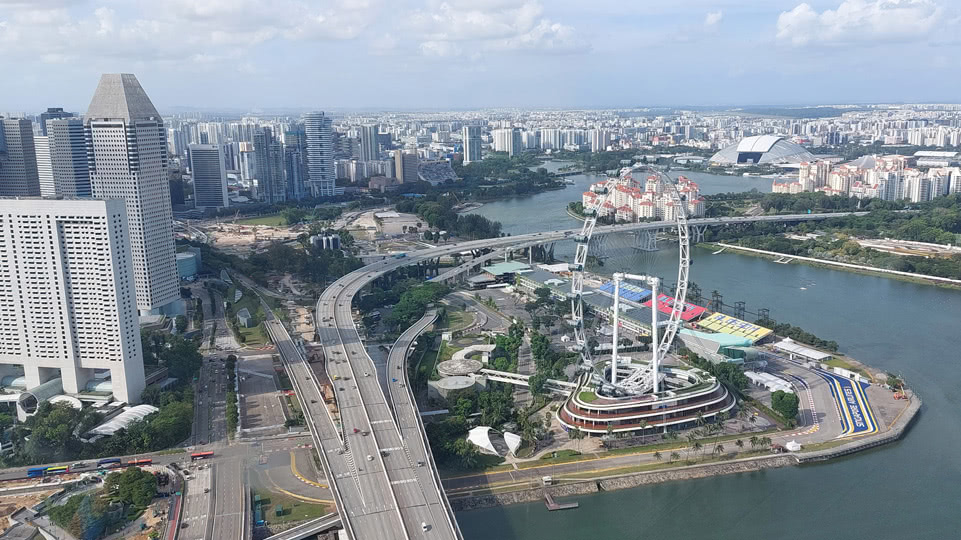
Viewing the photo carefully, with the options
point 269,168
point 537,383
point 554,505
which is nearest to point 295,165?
point 269,168

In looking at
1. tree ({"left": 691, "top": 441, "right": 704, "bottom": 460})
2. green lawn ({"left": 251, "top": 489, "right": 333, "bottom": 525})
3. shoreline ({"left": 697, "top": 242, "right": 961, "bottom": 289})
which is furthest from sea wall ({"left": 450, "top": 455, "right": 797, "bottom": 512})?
shoreline ({"left": 697, "top": 242, "right": 961, "bottom": 289})

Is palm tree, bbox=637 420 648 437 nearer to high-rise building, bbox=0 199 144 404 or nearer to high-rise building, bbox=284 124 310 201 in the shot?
high-rise building, bbox=0 199 144 404

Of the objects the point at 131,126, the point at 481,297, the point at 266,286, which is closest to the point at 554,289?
the point at 481,297

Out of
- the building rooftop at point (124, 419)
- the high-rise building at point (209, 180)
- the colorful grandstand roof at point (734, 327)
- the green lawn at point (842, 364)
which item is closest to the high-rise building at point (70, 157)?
the building rooftop at point (124, 419)

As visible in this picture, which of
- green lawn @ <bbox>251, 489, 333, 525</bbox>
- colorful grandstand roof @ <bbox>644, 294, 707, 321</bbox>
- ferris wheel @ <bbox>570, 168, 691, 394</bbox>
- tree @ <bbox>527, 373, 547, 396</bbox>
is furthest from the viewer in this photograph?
colorful grandstand roof @ <bbox>644, 294, 707, 321</bbox>

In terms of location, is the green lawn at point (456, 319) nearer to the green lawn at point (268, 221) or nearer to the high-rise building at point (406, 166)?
the green lawn at point (268, 221)
